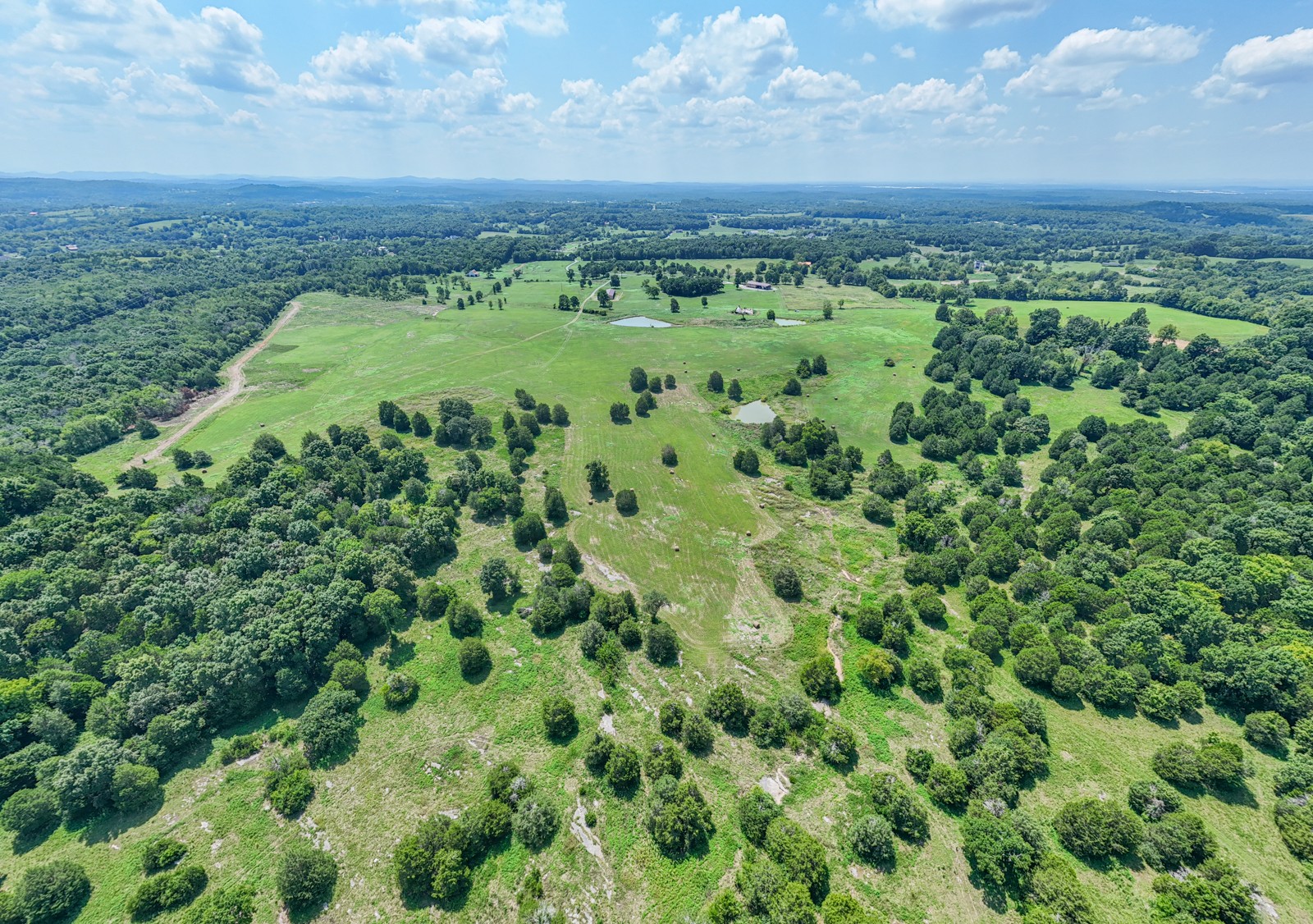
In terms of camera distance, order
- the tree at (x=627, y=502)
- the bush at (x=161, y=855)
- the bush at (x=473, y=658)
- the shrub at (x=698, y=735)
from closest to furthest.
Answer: the bush at (x=161, y=855) → the shrub at (x=698, y=735) → the bush at (x=473, y=658) → the tree at (x=627, y=502)

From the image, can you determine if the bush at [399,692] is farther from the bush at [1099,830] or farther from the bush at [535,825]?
the bush at [1099,830]

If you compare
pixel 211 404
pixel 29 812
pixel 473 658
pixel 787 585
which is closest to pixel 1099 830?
pixel 787 585

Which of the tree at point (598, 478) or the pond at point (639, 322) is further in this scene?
the pond at point (639, 322)

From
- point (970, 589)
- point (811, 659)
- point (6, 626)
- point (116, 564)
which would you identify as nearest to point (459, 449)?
point (116, 564)

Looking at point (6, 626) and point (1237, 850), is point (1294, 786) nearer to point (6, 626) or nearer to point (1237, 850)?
point (1237, 850)

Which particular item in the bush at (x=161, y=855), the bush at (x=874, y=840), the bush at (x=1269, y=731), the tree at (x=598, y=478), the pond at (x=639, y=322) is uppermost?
the pond at (x=639, y=322)

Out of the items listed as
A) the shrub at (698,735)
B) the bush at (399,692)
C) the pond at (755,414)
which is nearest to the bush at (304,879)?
the bush at (399,692)

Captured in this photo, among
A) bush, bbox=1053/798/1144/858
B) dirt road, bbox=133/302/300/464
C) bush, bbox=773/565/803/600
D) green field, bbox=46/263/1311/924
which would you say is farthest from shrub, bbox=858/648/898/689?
dirt road, bbox=133/302/300/464

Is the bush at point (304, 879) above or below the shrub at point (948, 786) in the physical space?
below
